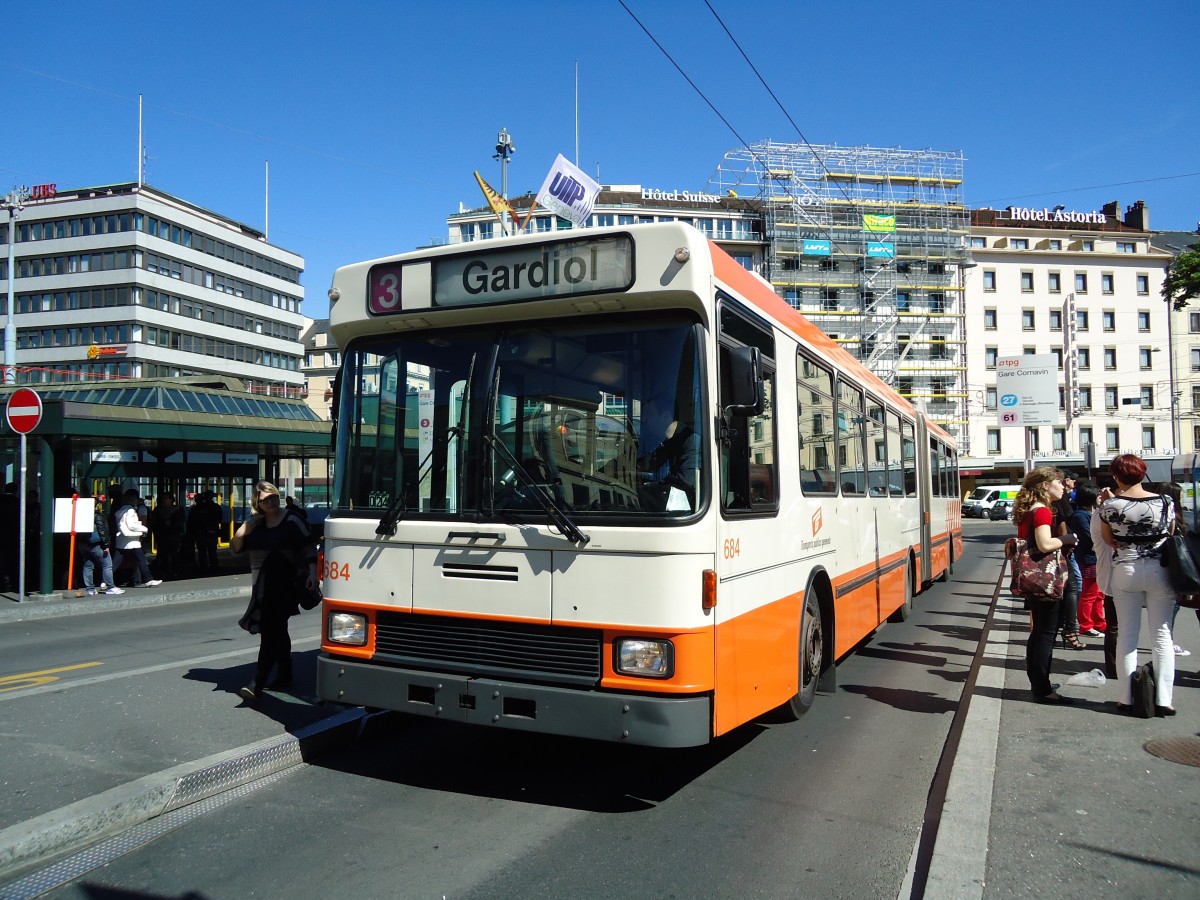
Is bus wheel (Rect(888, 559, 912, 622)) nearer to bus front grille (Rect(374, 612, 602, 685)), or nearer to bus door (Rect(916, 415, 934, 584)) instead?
bus door (Rect(916, 415, 934, 584))

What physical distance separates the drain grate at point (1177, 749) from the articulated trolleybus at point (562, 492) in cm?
219

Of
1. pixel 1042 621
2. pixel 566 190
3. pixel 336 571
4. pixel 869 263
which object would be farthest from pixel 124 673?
pixel 869 263

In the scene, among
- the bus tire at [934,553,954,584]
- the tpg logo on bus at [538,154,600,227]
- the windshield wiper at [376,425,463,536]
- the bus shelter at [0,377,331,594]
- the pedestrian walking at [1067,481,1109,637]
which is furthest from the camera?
the tpg logo on bus at [538,154,600,227]

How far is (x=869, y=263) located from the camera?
75.2 m

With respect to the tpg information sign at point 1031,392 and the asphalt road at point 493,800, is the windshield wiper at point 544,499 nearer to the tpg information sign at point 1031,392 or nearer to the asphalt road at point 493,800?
the asphalt road at point 493,800

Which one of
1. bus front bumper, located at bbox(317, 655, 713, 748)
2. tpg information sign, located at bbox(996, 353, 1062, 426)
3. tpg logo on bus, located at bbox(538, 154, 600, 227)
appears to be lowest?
bus front bumper, located at bbox(317, 655, 713, 748)

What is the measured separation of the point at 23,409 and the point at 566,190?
14016mm

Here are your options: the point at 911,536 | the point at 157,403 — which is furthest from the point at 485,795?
the point at 157,403

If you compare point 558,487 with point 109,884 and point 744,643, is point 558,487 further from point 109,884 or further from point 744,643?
point 109,884

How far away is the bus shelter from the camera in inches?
593

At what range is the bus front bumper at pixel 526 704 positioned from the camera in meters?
4.39

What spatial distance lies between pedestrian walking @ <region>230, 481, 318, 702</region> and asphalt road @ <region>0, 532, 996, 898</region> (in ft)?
1.51

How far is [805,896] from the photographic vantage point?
3805 mm

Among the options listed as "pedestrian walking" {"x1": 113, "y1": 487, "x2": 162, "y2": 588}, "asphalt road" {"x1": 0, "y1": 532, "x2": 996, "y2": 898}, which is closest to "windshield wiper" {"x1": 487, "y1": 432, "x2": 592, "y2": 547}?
"asphalt road" {"x1": 0, "y1": 532, "x2": 996, "y2": 898}
